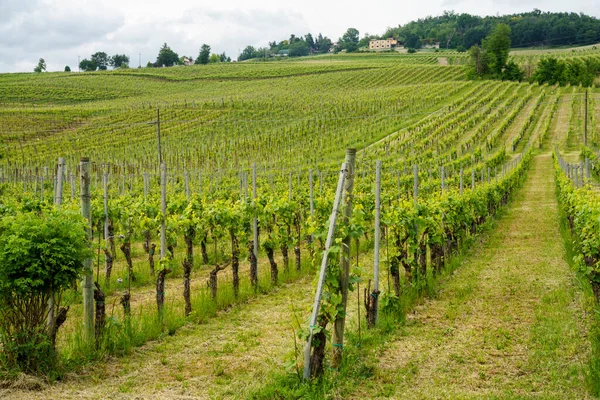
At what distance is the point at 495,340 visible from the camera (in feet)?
21.8

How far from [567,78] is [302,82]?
3803cm

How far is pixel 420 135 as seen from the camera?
4650 cm

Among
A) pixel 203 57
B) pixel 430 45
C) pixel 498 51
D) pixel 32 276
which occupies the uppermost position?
pixel 430 45

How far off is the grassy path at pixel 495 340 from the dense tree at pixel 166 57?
13598 cm

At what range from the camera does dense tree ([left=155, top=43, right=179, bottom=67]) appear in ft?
451

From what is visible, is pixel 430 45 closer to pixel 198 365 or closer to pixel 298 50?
pixel 298 50

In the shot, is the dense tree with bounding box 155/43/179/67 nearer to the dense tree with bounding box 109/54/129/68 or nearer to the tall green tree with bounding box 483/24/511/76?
the dense tree with bounding box 109/54/129/68

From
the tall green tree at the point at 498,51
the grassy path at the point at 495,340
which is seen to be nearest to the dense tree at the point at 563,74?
the tall green tree at the point at 498,51

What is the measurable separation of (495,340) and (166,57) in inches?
5520

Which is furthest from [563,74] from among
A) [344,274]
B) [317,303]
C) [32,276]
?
[32,276]

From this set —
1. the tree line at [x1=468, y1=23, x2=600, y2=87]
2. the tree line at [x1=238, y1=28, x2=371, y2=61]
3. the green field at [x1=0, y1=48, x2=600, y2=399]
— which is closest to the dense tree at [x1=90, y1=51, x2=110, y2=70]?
the tree line at [x1=238, y1=28, x2=371, y2=61]

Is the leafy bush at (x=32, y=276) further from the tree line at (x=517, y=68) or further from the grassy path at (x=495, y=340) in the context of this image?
the tree line at (x=517, y=68)

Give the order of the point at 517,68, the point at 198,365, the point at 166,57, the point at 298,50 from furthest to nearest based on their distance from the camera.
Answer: the point at 298,50 < the point at 166,57 < the point at 517,68 < the point at 198,365

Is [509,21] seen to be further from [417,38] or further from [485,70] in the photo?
[485,70]
